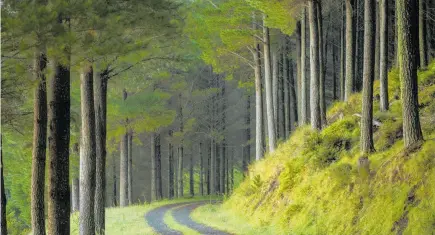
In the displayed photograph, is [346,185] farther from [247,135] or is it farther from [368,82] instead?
[247,135]

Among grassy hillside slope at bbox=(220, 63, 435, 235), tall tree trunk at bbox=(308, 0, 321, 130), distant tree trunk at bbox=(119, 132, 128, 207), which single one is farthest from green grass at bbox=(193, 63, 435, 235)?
distant tree trunk at bbox=(119, 132, 128, 207)

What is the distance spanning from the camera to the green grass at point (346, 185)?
999 cm

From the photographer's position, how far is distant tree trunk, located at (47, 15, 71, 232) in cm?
962

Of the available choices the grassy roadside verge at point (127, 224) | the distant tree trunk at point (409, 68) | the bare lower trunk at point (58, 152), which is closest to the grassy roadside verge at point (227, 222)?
the grassy roadside verge at point (127, 224)

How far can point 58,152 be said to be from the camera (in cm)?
966

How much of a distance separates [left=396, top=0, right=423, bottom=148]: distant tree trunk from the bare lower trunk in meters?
6.74

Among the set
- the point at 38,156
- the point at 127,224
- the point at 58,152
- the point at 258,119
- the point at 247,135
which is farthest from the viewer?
the point at 247,135

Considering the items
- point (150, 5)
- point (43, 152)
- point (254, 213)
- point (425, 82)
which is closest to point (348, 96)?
point (425, 82)

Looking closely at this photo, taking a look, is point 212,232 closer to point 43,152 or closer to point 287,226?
point 287,226

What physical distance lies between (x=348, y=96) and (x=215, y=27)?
7549 millimetres

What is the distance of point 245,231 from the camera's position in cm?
1515

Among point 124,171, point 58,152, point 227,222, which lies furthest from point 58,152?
point 124,171

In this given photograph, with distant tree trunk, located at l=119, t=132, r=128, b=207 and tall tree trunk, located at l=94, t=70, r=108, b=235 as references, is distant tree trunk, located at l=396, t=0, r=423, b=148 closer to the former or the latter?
tall tree trunk, located at l=94, t=70, r=108, b=235

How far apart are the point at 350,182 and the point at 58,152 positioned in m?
6.78
